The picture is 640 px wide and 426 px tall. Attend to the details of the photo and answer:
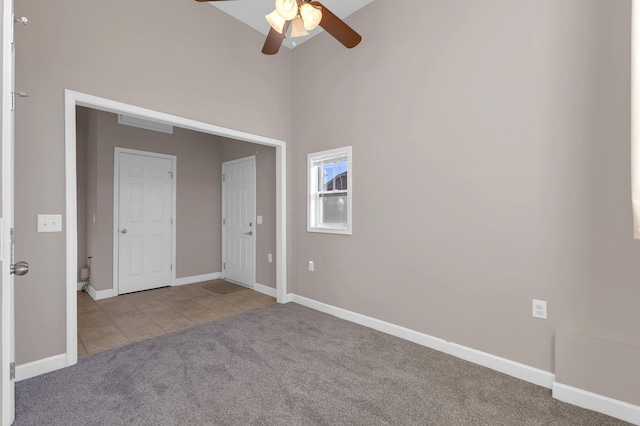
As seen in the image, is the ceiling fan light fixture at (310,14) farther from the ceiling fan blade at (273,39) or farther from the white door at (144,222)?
the white door at (144,222)

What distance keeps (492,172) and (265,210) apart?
309 centimetres

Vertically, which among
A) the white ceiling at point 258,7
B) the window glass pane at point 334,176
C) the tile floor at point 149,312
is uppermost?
the white ceiling at point 258,7

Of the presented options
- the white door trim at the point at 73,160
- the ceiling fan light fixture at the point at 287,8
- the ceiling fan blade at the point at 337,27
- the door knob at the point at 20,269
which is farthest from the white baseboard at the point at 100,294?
the ceiling fan blade at the point at 337,27

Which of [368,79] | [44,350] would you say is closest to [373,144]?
[368,79]

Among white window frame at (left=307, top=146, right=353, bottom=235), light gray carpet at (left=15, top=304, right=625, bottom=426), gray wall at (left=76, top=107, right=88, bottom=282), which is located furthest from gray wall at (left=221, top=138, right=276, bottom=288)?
gray wall at (left=76, top=107, right=88, bottom=282)

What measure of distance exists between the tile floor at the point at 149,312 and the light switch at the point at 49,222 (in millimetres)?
1150

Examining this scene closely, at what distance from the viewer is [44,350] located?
2.33 metres

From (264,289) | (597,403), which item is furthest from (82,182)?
(597,403)

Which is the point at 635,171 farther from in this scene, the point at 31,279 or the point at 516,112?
the point at 31,279

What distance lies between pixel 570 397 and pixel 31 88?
4432 mm

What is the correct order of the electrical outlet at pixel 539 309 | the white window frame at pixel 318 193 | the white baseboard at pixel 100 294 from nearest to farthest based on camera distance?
1. the electrical outlet at pixel 539 309
2. the white window frame at pixel 318 193
3. the white baseboard at pixel 100 294

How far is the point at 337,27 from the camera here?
7.20 feet

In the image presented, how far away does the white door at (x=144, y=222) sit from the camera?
452cm

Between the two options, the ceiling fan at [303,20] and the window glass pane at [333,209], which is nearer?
the ceiling fan at [303,20]
